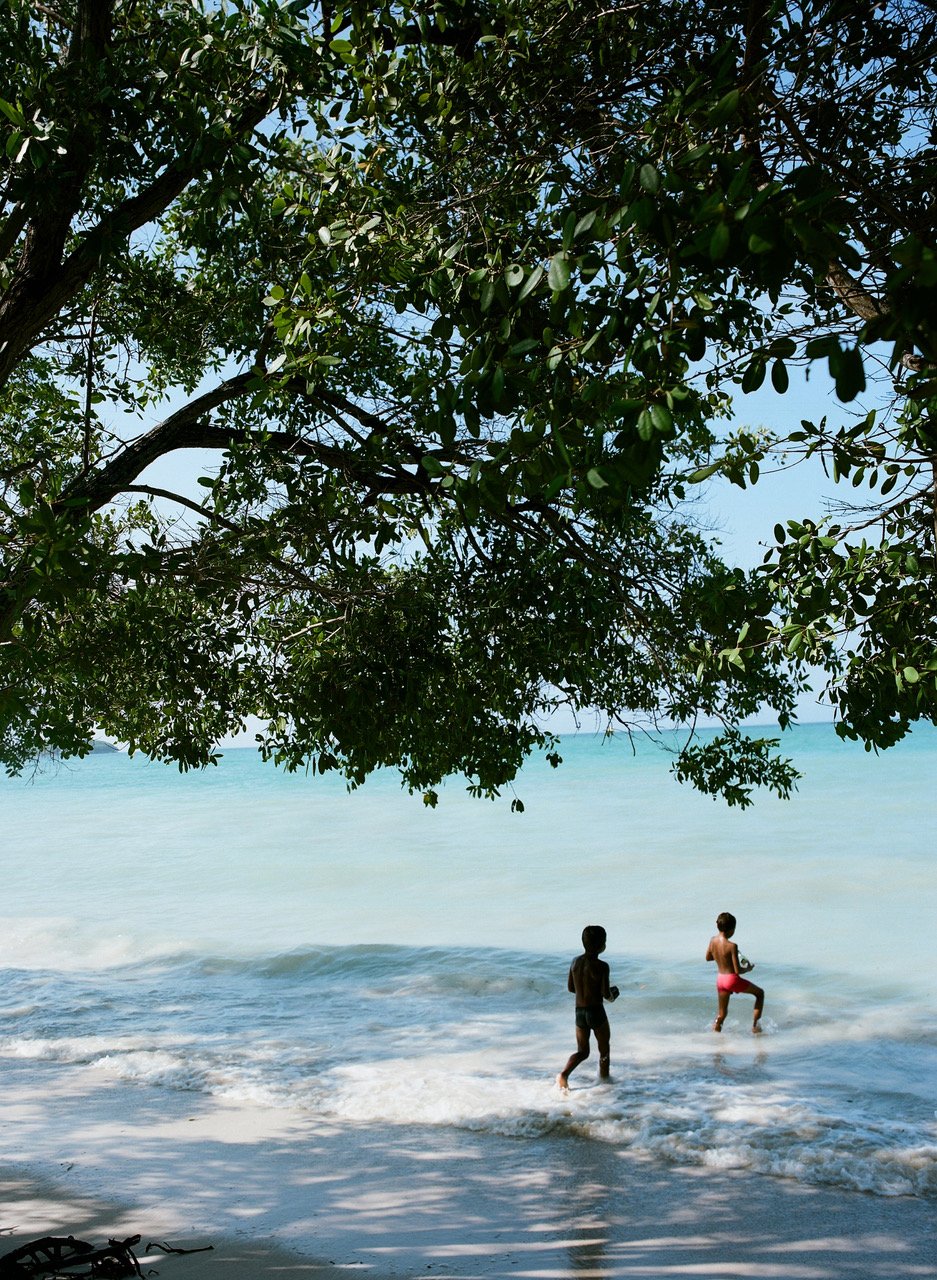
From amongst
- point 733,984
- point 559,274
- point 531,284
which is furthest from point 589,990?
point 559,274

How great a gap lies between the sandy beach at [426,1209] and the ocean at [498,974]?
0.37 metres

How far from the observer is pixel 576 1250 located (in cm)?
690

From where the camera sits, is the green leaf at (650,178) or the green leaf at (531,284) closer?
the green leaf at (650,178)

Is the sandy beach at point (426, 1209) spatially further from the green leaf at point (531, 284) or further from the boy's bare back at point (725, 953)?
the green leaf at point (531, 284)

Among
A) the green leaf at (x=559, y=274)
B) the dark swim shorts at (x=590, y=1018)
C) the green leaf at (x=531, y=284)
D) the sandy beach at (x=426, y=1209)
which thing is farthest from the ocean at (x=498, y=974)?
the green leaf at (x=559, y=274)

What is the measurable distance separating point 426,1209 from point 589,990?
3.01m

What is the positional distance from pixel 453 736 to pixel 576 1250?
10.8ft

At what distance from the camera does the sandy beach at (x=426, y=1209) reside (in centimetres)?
673

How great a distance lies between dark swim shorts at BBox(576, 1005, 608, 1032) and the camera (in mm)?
10547

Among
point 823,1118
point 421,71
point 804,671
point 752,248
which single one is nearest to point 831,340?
point 752,248

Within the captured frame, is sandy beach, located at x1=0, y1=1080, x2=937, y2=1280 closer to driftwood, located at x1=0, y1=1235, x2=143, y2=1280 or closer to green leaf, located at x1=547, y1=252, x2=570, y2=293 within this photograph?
driftwood, located at x1=0, y1=1235, x2=143, y2=1280

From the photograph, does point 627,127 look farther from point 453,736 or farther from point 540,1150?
point 540,1150

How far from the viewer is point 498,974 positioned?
1727 centimetres

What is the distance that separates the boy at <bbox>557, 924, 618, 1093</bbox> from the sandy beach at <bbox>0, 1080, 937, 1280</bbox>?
126cm
